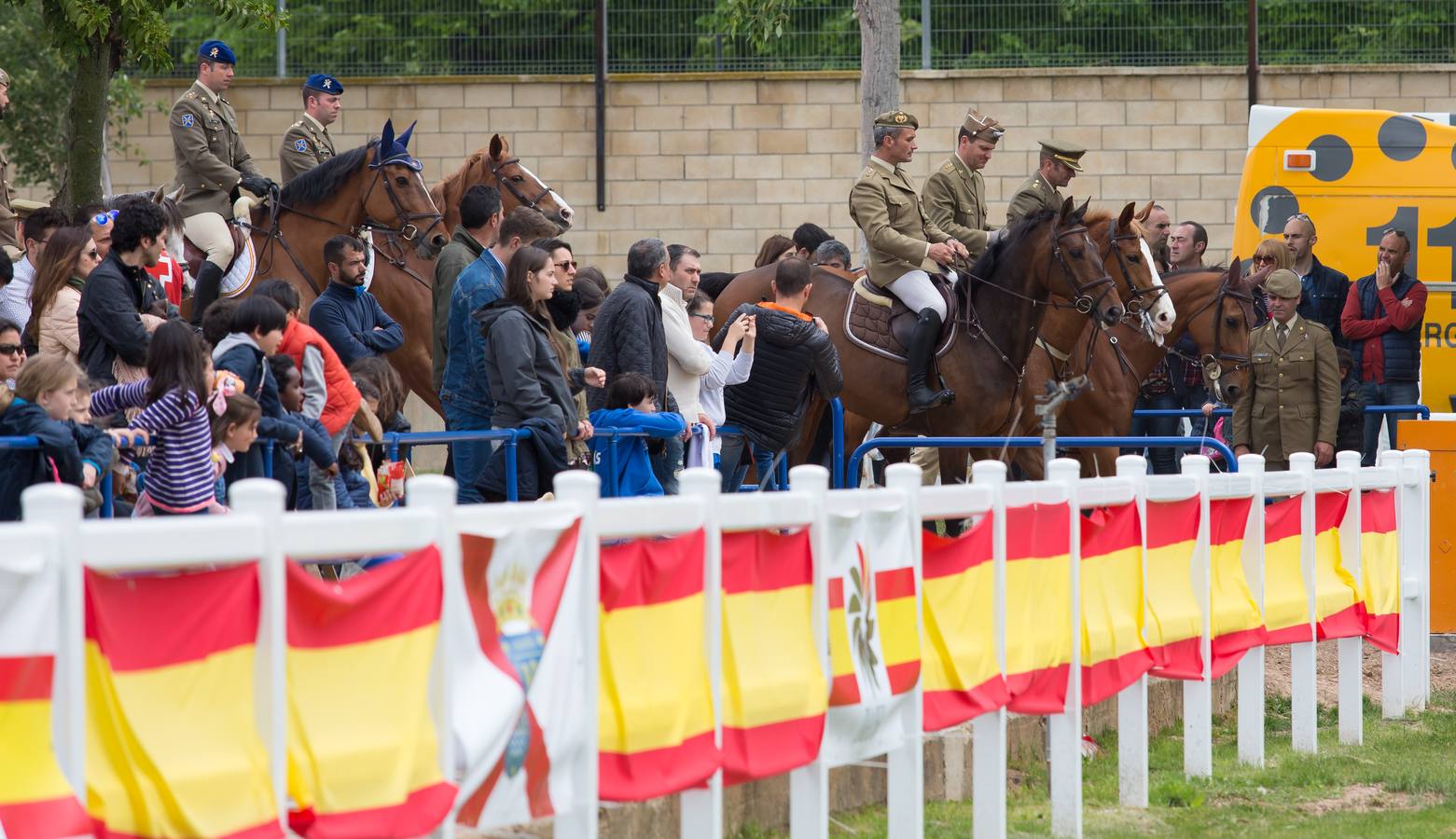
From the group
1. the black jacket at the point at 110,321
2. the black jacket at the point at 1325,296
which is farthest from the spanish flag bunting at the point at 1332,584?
the black jacket at the point at 1325,296

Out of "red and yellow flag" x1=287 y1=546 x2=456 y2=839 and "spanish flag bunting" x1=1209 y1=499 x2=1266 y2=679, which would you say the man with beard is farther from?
"red and yellow flag" x1=287 y1=546 x2=456 y2=839

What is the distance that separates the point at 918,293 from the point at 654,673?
8914mm

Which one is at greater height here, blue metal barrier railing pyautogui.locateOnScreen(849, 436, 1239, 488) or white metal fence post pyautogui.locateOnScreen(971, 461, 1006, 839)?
blue metal barrier railing pyautogui.locateOnScreen(849, 436, 1239, 488)

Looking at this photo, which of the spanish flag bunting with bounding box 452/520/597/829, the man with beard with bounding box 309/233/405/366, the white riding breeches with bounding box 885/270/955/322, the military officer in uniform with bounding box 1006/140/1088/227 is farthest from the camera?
the military officer in uniform with bounding box 1006/140/1088/227

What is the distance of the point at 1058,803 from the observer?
24.1 ft

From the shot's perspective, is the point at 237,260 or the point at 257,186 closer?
the point at 237,260

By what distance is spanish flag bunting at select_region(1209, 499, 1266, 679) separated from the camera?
873cm

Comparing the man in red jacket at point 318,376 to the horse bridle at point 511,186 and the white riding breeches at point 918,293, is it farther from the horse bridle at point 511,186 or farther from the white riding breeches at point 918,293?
the white riding breeches at point 918,293

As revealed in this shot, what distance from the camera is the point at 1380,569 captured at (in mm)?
10672

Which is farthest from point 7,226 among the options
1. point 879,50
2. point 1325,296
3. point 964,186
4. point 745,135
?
point 745,135

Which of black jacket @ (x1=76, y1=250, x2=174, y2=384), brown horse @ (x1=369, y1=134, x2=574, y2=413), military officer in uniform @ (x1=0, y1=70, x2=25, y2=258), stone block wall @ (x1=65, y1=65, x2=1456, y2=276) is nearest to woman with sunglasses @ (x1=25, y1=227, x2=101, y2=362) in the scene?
black jacket @ (x1=76, y1=250, x2=174, y2=384)

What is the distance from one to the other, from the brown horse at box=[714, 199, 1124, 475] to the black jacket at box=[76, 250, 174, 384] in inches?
236

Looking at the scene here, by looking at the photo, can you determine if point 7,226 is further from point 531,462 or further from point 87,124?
point 531,462

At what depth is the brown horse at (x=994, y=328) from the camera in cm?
1385
